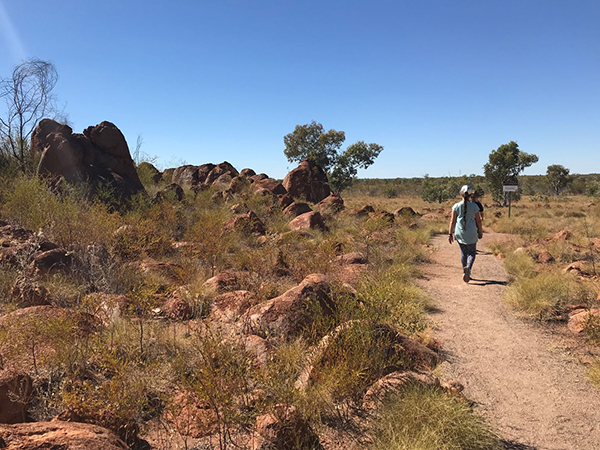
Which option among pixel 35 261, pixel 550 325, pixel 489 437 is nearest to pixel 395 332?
pixel 489 437

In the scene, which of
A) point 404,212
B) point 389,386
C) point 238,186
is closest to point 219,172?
point 238,186

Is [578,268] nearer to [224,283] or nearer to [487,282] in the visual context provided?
[487,282]

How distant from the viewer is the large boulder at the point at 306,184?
2848 cm

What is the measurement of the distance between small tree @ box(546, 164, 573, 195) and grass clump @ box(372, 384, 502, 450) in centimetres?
4931

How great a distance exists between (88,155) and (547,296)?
667 inches

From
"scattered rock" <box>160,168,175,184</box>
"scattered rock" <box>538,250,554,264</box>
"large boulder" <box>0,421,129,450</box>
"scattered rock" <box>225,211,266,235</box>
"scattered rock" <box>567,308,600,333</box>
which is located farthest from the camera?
"scattered rock" <box>160,168,175,184</box>

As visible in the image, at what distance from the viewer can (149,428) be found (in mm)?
2996

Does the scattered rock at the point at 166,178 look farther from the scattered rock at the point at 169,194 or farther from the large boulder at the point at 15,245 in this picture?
the large boulder at the point at 15,245

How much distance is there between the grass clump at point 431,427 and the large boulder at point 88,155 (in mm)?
14583

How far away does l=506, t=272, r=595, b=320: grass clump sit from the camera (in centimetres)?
574

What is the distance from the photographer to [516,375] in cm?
402

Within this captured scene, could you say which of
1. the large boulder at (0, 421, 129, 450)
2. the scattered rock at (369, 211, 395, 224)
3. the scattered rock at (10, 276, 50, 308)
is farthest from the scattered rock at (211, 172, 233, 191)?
the large boulder at (0, 421, 129, 450)

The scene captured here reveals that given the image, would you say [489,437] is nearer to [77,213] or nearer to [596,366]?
[596,366]

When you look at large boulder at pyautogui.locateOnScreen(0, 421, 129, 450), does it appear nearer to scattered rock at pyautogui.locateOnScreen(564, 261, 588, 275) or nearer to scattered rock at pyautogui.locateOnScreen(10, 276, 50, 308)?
scattered rock at pyautogui.locateOnScreen(10, 276, 50, 308)
